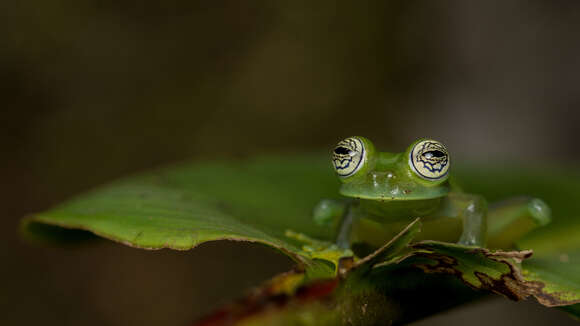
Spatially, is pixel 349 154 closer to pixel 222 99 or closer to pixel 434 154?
pixel 434 154

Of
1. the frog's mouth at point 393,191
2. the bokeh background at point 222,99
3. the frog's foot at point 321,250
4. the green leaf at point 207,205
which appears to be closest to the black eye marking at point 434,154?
the frog's mouth at point 393,191

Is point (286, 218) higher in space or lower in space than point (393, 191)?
lower

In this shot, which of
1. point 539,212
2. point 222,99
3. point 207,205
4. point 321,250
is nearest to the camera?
point 321,250

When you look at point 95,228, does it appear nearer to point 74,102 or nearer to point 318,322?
point 318,322

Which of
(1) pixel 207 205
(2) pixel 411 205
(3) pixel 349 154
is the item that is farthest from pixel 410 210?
(1) pixel 207 205

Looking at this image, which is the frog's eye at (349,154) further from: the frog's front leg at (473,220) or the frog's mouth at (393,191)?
the frog's front leg at (473,220)

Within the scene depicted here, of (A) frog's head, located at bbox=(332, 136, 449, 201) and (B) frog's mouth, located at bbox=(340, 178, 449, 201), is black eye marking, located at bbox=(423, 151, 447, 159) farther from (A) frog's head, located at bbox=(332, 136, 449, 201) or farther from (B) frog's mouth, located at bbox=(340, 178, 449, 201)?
(B) frog's mouth, located at bbox=(340, 178, 449, 201)

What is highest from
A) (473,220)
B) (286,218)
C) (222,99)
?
(222,99)

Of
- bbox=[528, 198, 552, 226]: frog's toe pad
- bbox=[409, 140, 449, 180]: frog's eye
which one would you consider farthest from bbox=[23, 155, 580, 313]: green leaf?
bbox=[409, 140, 449, 180]: frog's eye
